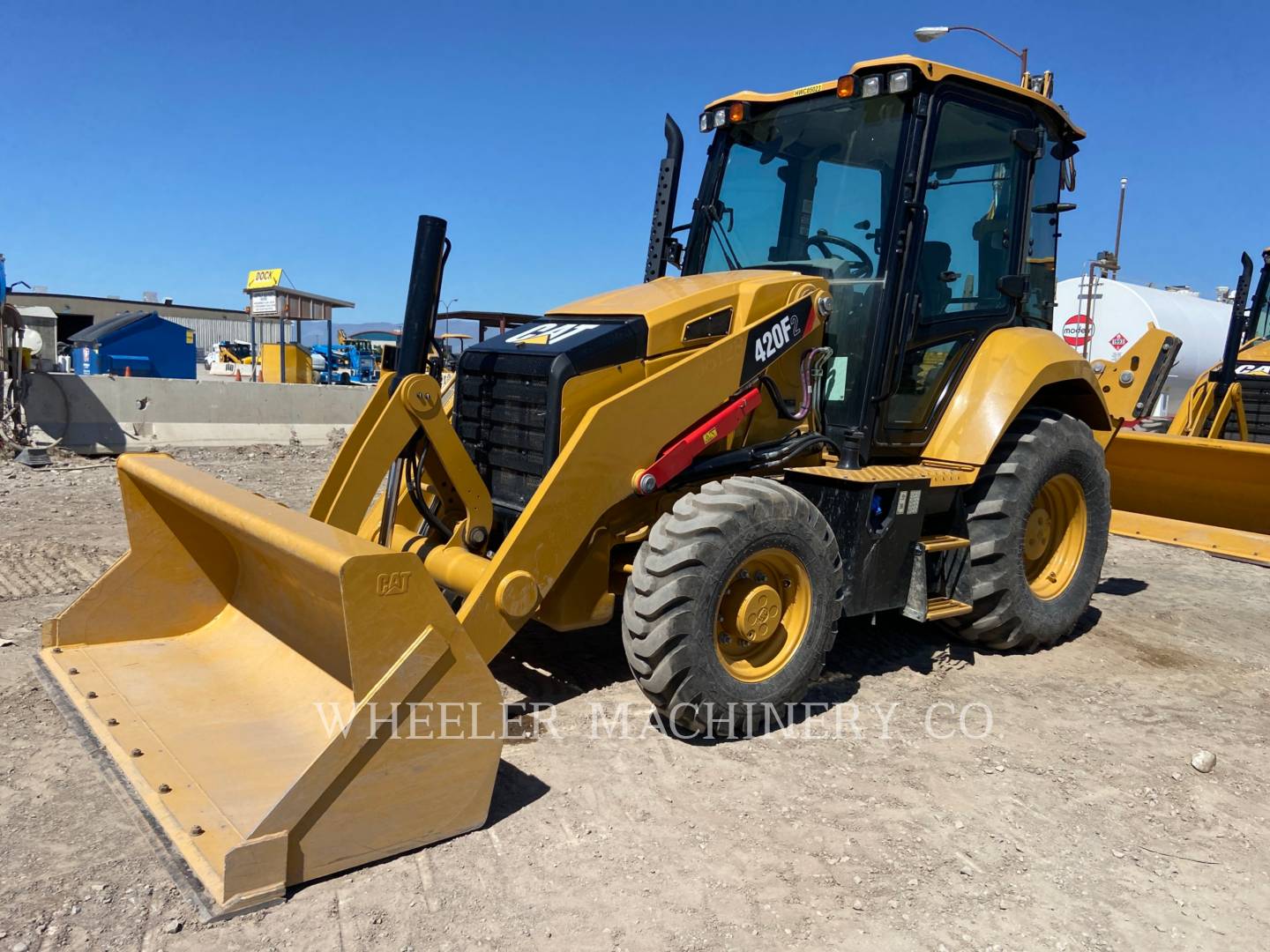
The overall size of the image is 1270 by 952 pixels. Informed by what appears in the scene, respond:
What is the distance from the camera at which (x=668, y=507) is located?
427cm

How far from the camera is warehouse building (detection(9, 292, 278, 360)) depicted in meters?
46.6

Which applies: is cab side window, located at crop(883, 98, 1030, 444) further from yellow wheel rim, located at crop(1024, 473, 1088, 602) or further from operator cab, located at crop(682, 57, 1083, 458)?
yellow wheel rim, located at crop(1024, 473, 1088, 602)

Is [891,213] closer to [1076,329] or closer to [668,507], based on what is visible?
[668,507]

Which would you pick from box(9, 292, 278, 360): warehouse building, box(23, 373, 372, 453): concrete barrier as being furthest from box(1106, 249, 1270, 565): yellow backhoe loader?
box(9, 292, 278, 360): warehouse building

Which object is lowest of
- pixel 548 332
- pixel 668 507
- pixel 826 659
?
pixel 826 659

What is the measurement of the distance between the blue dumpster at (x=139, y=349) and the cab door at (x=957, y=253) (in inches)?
764

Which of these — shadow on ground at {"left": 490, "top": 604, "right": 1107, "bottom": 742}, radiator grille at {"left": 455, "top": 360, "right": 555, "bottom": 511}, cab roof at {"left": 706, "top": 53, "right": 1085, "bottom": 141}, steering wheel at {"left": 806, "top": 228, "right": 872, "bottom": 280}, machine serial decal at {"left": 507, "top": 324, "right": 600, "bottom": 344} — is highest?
cab roof at {"left": 706, "top": 53, "right": 1085, "bottom": 141}

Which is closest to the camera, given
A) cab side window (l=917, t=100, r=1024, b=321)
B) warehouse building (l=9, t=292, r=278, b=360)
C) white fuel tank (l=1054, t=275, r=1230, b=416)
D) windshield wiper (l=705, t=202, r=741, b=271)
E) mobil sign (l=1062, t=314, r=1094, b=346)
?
cab side window (l=917, t=100, r=1024, b=321)

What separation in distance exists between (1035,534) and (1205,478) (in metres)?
3.60

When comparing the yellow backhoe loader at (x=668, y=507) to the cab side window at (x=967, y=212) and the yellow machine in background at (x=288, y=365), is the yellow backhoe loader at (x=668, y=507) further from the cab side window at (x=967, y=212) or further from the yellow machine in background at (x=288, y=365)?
the yellow machine in background at (x=288, y=365)

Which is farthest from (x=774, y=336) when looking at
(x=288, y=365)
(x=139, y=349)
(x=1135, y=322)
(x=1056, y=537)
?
(x=1135, y=322)

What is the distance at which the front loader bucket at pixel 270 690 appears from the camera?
2.82 meters

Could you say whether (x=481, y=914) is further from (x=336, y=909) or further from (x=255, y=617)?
(x=255, y=617)

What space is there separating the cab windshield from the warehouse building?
1745 inches
